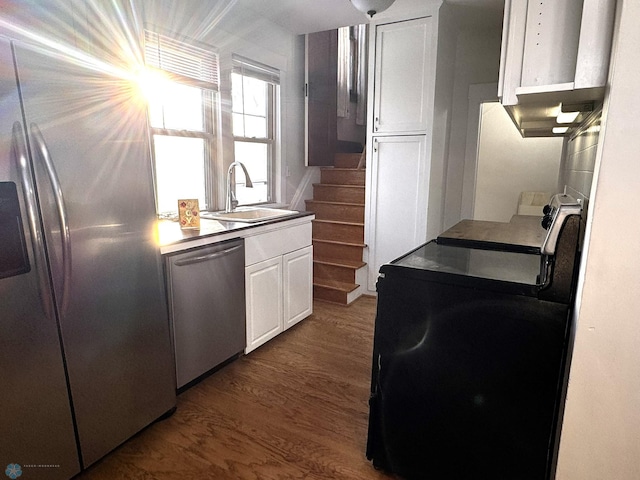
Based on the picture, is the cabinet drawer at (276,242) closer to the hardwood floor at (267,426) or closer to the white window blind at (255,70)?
the hardwood floor at (267,426)

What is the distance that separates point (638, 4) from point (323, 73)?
3439 mm

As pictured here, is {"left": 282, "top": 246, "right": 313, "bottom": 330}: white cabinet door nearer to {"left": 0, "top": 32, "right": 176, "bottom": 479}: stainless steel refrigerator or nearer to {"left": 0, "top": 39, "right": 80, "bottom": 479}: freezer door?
{"left": 0, "top": 32, "right": 176, "bottom": 479}: stainless steel refrigerator

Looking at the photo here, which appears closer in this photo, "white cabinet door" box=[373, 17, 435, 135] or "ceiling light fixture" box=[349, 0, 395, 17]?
"ceiling light fixture" box=[349, 0, 395, 17]

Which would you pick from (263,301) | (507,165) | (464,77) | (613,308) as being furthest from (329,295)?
(507,165)

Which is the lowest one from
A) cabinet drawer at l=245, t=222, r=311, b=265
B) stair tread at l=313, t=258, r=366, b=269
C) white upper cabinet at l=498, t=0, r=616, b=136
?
stair tread at l=313, t=258, r=366, b=269

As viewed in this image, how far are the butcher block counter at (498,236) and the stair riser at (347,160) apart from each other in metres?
2.13

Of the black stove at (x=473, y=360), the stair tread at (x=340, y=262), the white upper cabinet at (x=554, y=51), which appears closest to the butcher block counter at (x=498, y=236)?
the black stove at (x=473, y=360)

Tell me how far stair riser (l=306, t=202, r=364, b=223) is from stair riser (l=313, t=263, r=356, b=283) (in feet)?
1.75

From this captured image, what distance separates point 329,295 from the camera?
144 inches

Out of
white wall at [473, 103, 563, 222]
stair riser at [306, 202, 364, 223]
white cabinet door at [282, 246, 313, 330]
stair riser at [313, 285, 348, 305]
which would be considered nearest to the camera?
white cabinet door at [282, 246, 313, 330]

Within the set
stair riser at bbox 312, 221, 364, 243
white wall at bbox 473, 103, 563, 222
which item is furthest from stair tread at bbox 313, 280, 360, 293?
white wall at bbox 473, 103, 563, 222

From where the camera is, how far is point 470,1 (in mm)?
3080

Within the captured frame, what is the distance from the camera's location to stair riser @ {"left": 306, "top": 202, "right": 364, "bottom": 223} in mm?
3943

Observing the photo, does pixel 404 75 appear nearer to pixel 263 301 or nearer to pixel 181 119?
pixel 181 119
